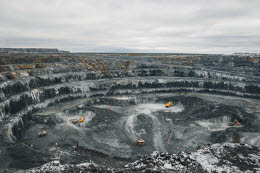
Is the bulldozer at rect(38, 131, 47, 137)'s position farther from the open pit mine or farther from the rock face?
the rock face

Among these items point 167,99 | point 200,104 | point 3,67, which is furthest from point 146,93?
point 3,67

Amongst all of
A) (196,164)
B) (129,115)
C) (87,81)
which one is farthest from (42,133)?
(196,164)

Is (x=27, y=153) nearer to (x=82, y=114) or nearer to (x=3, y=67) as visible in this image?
(x=82, y=114)

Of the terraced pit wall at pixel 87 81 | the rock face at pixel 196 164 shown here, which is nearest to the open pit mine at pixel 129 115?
the rock face at pixel 196 164

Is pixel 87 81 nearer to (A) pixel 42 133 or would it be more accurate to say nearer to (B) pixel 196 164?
(A) pixel 42 133

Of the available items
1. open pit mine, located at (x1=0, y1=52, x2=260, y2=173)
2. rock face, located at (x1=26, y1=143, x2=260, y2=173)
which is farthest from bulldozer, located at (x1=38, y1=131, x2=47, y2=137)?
rock face, located at (x1=26, y1=143, x2=260, y2=173)

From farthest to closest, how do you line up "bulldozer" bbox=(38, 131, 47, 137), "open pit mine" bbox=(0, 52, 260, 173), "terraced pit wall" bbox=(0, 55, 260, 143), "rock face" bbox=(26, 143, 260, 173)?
"terraced pit wall" bbox=(0, 55, 260, 143)
"bulldozer" bbox=(38, 131, 47, 137)
"open pit mine" bbox=(0, 52, 260, 173)
"rock face" bbox=(26, 143, 260, 173)
